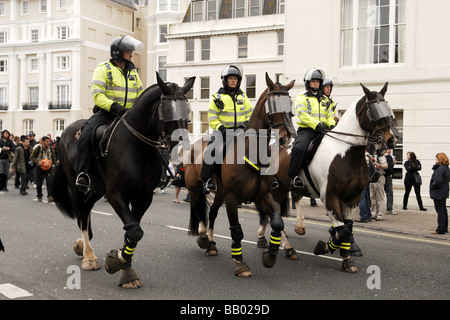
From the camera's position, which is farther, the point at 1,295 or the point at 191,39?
the point at 191,39

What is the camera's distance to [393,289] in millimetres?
6141

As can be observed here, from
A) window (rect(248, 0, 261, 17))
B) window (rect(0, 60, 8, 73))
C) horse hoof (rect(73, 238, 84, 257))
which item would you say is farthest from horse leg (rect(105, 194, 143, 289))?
window (rect(0, 60, 8, 73))

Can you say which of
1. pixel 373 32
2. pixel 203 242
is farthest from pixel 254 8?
pixel 203 242

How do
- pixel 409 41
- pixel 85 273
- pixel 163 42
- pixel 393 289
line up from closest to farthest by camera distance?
pixel 393 289 < pixel 85 273 < pixel 409 41 < pixel 163 42

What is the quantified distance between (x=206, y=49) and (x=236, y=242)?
38276 mm

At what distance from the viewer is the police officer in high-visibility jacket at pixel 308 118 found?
8.09 metres

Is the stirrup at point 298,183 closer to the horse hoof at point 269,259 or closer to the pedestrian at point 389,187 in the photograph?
the horse hoof at point 269,259

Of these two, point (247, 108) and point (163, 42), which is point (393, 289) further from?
point (163, 42)

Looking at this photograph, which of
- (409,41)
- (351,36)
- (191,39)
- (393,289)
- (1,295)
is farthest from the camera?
(191,39)

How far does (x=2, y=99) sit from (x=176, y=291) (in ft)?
191

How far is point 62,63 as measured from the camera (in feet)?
178

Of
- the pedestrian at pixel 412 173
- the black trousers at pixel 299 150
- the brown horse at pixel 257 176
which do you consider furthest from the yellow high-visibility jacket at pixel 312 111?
the pedestrian at pixel 412 173

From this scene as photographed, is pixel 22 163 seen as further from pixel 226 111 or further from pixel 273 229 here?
pixel 273 229

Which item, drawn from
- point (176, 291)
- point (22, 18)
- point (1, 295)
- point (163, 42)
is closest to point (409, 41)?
point (176, 291)
